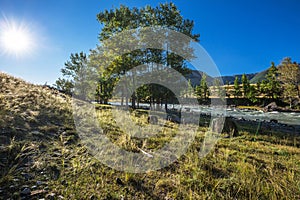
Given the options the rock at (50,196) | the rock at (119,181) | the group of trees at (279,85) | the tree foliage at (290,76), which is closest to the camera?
the rock at (50,196)

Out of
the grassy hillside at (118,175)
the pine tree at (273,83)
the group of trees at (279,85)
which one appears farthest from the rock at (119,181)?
the pine tree at (273,83)

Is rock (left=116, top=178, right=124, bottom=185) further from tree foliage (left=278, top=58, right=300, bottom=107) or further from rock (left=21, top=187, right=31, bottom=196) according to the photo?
tree foliage (left=278, top=58, right=300, bottom=107)

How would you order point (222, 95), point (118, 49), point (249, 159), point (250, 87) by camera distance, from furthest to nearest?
1. point (222, 95)
2. point (250, 87)
3. point (118, 49)
4. point (249, 159)

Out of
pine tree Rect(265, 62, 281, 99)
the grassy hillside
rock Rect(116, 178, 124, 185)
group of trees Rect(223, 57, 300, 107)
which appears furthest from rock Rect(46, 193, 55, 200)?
pine tree Rect(265, 62, 281, 99)

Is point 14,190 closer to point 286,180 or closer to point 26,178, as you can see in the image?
point 26,178

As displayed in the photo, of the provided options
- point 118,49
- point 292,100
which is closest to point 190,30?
point 118,49

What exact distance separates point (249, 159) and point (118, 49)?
15150 millimetres

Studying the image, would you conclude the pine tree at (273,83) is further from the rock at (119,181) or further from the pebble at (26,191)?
the pebble at (26,191)

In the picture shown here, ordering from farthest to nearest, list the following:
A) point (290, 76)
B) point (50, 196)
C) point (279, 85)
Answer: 1. point (279, 85)
2. point (290, 76)
3. point (50, 196)

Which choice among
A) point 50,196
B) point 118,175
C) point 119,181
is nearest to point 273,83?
point 118,175

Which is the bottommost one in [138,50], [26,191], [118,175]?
[118,175]

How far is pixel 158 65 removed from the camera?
15672mm

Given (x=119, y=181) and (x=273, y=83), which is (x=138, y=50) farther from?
(x=273, y=83)

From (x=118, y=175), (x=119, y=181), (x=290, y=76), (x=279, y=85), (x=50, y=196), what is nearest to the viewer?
(x=50, y=196)
